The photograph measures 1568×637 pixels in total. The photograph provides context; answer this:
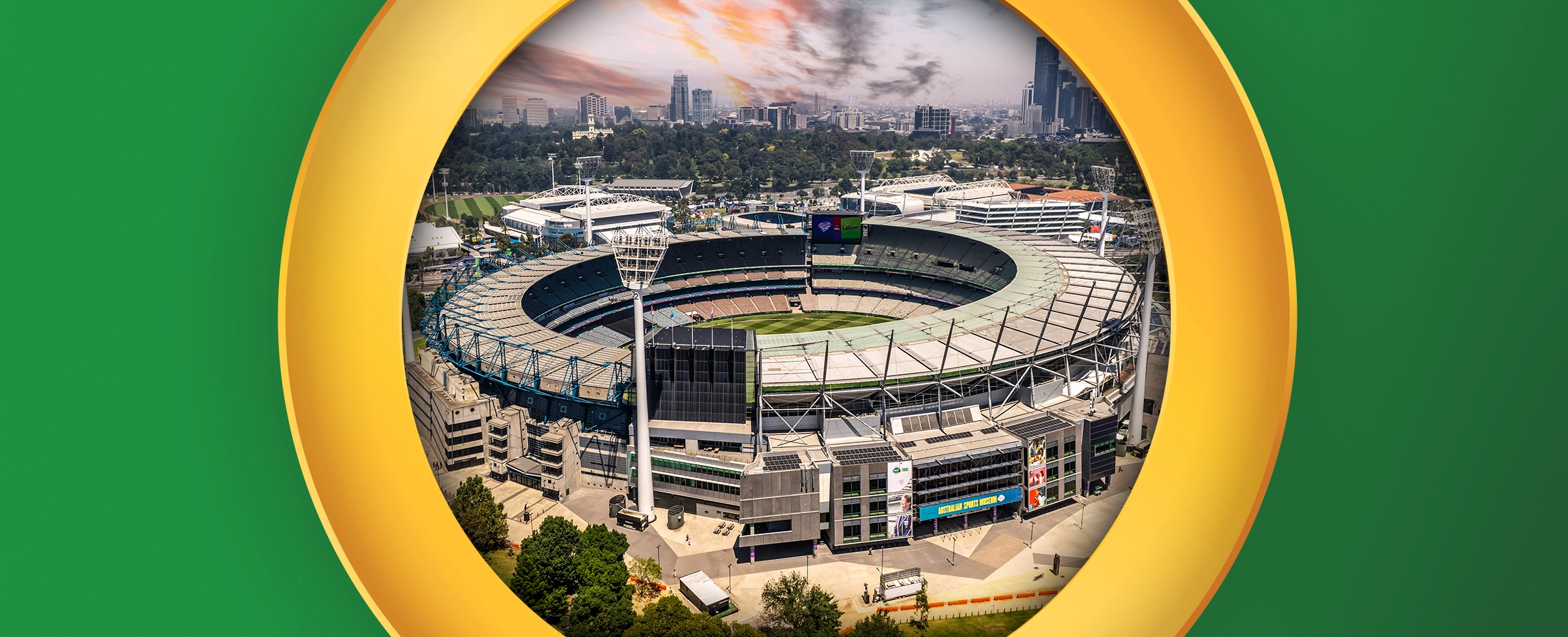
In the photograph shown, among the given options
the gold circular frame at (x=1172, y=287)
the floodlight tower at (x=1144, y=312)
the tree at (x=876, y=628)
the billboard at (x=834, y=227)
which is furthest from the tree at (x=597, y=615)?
the billboard at (x=834, y=227)

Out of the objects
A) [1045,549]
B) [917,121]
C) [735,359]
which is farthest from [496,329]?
[917,121]

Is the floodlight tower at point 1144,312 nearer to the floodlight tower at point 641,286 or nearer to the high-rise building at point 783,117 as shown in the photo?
the floodlight tower at point 641,286

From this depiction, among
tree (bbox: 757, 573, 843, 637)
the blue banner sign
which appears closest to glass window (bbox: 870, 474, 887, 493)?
the blue banner sign

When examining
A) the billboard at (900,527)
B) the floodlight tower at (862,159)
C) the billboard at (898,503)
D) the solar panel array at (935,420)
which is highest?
the floodlight tower at (862,159)

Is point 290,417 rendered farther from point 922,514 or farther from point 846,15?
point 846,15

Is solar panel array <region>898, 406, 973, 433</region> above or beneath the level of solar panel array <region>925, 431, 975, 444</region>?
beneath

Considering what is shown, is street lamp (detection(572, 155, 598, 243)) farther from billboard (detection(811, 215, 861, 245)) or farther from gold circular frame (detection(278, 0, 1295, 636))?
gold circular frame (detection(278, 0, 1295, 636))
